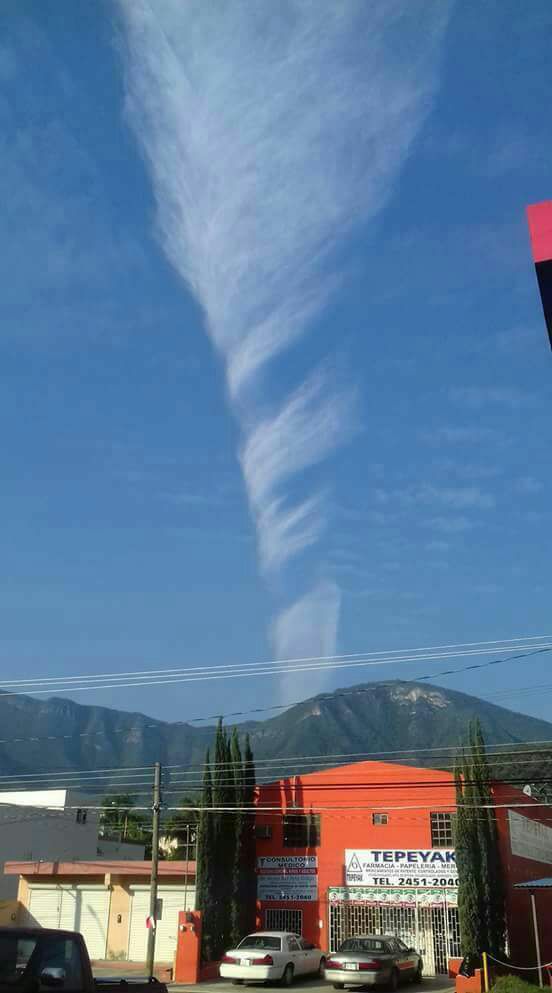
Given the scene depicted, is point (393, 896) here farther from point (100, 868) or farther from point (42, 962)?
point (42, 962)

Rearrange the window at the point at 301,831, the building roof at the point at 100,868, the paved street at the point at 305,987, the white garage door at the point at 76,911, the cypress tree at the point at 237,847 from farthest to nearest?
the white garage door at the point at 76,911 → the building roof at the point at 100,868 → the window at the point at 301,831 → the cypress tree at the point at 237,847 → the paved street at the point at 305,987

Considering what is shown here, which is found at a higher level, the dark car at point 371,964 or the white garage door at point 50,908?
the white garage door at point 50,908

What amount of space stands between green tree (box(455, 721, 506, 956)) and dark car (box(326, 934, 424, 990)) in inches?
125

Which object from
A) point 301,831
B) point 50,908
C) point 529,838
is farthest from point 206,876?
point 529,838

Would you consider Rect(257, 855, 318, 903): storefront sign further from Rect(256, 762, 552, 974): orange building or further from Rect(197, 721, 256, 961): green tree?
Rect(197, 721, 256, 961): green tree

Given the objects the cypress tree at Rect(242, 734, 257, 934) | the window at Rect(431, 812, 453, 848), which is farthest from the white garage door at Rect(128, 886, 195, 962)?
the window at Rect(431, 812, 453, 848)

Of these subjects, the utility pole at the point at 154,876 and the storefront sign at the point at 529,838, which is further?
the storefront sign at the point at 529,838

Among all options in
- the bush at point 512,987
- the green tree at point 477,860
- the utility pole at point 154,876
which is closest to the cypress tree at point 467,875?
the green tree at point 477,860

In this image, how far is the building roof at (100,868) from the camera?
35.4 meters

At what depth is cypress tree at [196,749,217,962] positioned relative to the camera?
32.0 metres

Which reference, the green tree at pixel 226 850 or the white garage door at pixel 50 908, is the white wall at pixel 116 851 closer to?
the white garage door at pixel 50 908

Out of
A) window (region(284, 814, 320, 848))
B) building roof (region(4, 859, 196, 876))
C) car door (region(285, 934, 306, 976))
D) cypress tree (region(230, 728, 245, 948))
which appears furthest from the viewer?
building roof (region(4, 859, 196, 876))

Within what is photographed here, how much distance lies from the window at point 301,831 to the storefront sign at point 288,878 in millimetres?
474

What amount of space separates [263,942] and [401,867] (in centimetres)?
746
